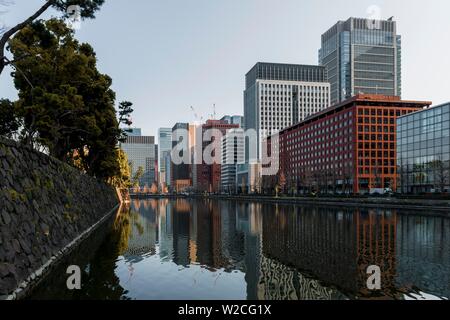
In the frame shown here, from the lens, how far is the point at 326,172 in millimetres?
151375

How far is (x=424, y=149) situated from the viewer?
106438 millimetres

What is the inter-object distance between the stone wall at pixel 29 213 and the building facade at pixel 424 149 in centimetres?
9231

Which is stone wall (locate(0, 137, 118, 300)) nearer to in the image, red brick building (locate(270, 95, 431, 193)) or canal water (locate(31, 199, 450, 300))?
canal water (locate(31, 199, 450, 300))

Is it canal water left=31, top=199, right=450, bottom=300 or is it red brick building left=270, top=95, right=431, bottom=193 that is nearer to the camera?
canal water left=31, top=199, right=450, bottom=300

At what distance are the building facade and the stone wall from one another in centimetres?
9231

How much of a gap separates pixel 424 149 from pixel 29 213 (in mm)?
110424

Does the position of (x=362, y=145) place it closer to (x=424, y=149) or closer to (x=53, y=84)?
(x=424, y=149)

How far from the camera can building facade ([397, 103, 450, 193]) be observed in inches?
3880

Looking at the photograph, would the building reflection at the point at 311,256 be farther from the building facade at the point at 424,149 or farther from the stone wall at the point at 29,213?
the building facade at the point at 424,149

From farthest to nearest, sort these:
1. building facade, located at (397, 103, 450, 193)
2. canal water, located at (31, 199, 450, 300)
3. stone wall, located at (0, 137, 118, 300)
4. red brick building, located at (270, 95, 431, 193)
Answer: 1. red brick building, located at (270, 95, 431, 193)
2. building facade, located at (397, 103, 450, 193)
3. canal water, located at (31, 199, 450, 300)
4. stone wall, located at (0, 137, 118, 300)

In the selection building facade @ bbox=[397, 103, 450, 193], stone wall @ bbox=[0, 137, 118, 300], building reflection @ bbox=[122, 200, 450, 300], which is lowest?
building reflection @ bbox=[122, 200, 450, 300]

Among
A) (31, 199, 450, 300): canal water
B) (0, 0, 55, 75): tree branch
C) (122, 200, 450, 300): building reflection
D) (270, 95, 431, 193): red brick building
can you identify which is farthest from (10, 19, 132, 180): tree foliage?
(270, 95, 431, 193): red brick building
